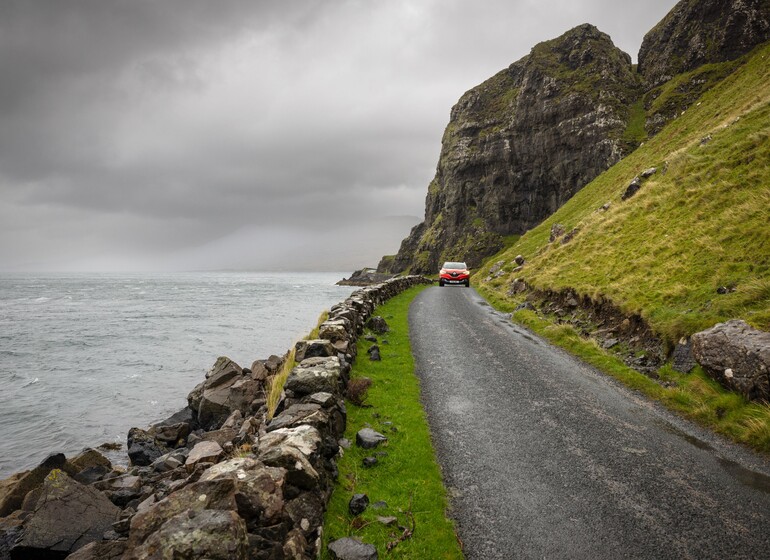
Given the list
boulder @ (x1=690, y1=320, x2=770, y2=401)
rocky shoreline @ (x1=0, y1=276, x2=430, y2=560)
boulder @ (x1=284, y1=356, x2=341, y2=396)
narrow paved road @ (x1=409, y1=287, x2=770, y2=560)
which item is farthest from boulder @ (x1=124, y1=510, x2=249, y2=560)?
boulder @ (x1=690, y1=320, x2=770, y2=401)

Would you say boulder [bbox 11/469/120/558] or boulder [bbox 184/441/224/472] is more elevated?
boulder [bbox 184/441/224/472]

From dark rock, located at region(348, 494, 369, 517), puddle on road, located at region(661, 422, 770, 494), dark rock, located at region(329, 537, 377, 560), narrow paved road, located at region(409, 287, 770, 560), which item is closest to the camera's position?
dark rock, located at region(329, 537, 377, 560)

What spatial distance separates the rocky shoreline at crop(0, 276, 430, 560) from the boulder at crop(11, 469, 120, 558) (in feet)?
0.05

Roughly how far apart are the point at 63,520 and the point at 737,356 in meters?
14.2

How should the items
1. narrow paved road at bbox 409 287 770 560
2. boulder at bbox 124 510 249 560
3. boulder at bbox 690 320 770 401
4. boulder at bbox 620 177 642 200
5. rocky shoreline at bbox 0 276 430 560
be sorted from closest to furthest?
boulder at bbox 124 510 249 560 → rocky shoreline at bbox 0 276 430 560 → narrow paved road at bbox 409 287 770 560 → boulder at bbox 690 320 770 401 → boulder at bbox 620 177 642 200

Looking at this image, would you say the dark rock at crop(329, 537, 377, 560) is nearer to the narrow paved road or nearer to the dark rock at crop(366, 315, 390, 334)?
the narrow paved road

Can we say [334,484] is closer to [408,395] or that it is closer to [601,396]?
[408,395]

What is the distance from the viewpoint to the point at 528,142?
131 m

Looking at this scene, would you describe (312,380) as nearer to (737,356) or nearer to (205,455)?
(205,455)

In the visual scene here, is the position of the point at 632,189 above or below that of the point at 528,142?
below

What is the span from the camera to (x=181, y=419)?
15758mm

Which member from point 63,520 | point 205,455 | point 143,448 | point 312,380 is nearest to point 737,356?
point 312,380

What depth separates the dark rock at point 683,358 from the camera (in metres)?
10.6

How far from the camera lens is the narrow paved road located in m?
4.94
